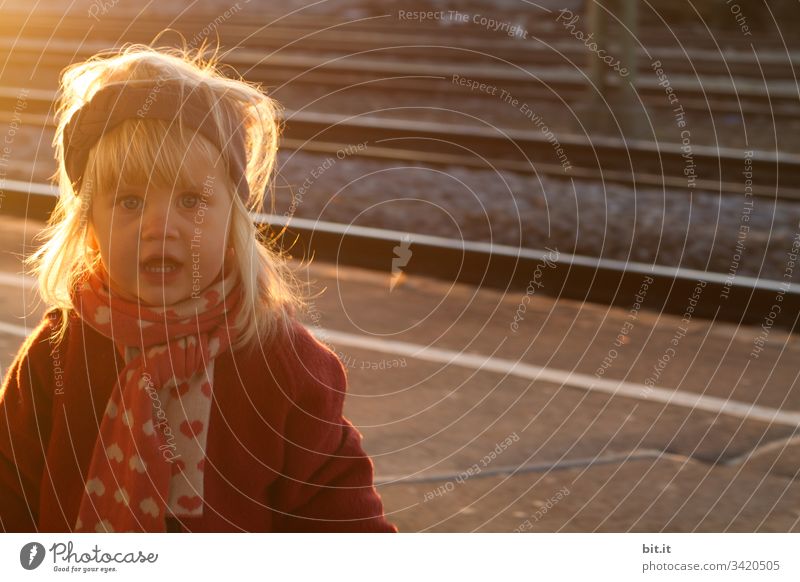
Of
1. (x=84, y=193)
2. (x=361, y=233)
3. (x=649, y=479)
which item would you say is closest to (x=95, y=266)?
(x=84, y=193)

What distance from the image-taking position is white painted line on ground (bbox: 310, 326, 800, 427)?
175 inches

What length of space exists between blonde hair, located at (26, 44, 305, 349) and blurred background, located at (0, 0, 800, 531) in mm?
1476

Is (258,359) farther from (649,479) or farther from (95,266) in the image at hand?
(649,479)

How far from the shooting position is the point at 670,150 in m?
9.27

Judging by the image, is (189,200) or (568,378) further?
(568,378)

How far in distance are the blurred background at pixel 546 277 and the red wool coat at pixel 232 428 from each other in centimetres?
131

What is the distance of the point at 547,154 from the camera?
903 centimetres

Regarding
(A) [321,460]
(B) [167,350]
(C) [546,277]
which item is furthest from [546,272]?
(B) [167,350]

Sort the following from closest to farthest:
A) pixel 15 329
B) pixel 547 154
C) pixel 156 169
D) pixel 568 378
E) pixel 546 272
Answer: pixel 156 169 < pixel 568 378 < pixel 15 329 < pixel 546 272 < pixel 547 154

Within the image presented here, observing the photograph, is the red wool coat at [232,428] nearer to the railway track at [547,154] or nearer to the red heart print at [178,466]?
the red heart print at [178,466]

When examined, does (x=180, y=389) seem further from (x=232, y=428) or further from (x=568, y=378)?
(x=568, y=378)

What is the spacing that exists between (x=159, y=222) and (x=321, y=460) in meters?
0.47

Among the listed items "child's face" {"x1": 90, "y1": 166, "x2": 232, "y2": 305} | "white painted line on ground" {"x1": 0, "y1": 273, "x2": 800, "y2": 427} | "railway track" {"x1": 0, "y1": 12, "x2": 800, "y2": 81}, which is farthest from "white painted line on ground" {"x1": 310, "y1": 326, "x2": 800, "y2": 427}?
"railway track" {"x1": 0, "y1": 12, "x2": 800, "y2": 81}
